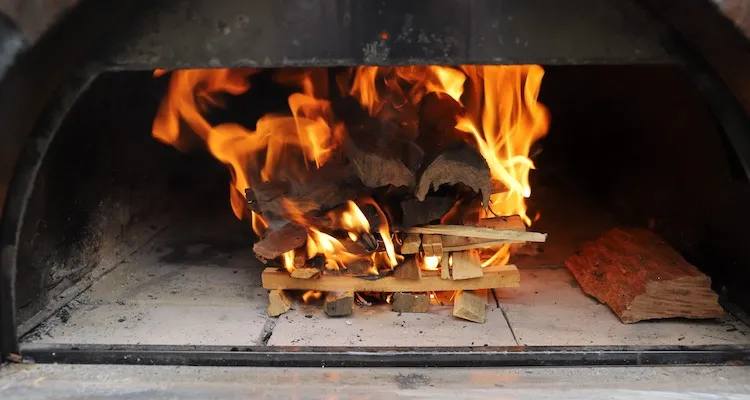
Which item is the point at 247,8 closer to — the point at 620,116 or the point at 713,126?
the point at 713,126

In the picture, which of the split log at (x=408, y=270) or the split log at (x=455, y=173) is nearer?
the split log at (x=455, y=173)

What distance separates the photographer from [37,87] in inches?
60.9

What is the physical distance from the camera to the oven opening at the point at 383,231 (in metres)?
1.82

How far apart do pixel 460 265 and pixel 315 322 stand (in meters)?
0.44

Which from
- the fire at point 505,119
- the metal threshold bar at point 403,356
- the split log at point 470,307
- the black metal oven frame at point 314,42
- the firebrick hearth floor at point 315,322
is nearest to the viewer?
A: the black metal oven frame at point 314,42

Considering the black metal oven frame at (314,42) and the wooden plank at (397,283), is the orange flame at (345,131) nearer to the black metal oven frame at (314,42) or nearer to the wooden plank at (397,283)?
the wooden plank at (397,283)

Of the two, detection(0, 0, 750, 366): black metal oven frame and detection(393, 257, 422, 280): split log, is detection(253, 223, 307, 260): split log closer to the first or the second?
detection(393, 257, 422, 280): split log

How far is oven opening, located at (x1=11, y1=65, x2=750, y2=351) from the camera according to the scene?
182 cm

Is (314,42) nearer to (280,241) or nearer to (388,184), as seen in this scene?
(388,184)

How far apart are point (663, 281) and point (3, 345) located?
1732mm

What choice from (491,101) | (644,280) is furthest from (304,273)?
(644,280)

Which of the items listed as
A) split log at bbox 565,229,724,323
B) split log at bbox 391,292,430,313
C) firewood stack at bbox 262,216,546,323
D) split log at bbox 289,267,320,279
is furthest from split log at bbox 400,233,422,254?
split log at bbox 565,229,724,323

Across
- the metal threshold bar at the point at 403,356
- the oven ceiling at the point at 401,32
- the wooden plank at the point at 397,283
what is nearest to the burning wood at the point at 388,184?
the wooden plank at the point at 397,283

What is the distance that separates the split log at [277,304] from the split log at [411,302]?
1.04 ft
